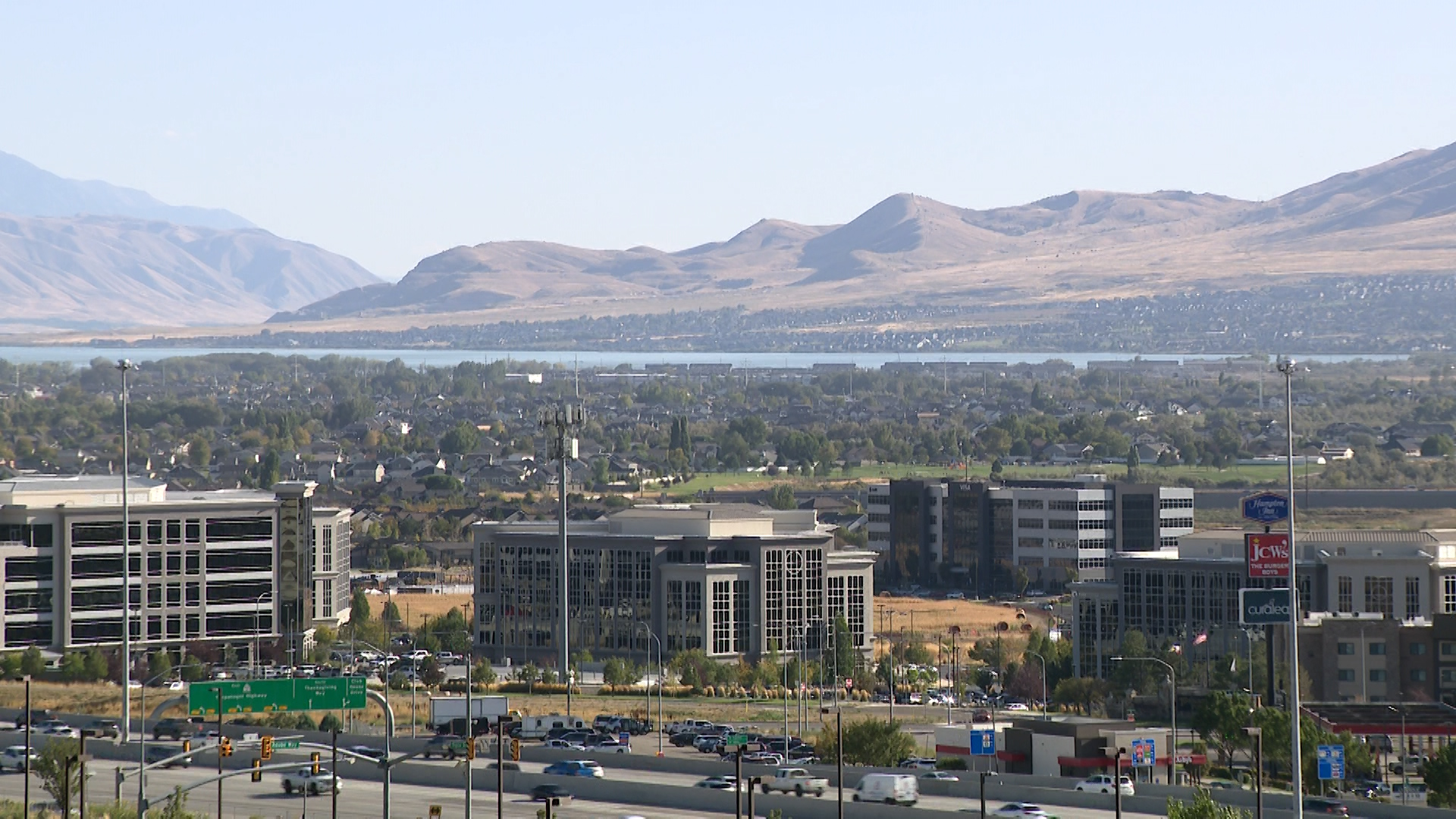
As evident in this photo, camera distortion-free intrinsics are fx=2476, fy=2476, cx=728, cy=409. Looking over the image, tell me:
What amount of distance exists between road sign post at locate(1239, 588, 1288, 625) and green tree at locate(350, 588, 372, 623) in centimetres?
7858

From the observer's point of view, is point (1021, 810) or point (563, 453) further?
point (563, 453)

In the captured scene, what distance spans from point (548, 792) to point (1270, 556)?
21.3m

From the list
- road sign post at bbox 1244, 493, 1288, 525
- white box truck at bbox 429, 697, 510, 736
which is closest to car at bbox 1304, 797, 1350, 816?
road sign post at bbox 1244, 493, 1288, 525

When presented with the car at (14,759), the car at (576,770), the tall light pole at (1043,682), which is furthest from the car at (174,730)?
the tall light pole at (1043,682)

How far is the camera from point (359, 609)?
139500 mm

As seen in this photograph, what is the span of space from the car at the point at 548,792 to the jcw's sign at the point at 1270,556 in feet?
66.8

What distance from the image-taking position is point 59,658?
111 meters

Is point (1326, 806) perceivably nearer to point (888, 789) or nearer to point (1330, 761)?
point (1330, 761)

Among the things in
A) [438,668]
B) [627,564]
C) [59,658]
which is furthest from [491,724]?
[627,564]

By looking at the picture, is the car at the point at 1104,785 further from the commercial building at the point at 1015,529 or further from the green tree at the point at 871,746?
the commercial building at the point at 1015,529

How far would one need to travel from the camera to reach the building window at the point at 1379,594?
11406 cm

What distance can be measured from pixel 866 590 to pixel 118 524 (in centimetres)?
3881

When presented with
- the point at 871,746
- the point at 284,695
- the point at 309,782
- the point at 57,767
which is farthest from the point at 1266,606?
the point at 57,767

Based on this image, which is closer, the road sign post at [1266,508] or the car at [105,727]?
the road sign post at [1266,508]
